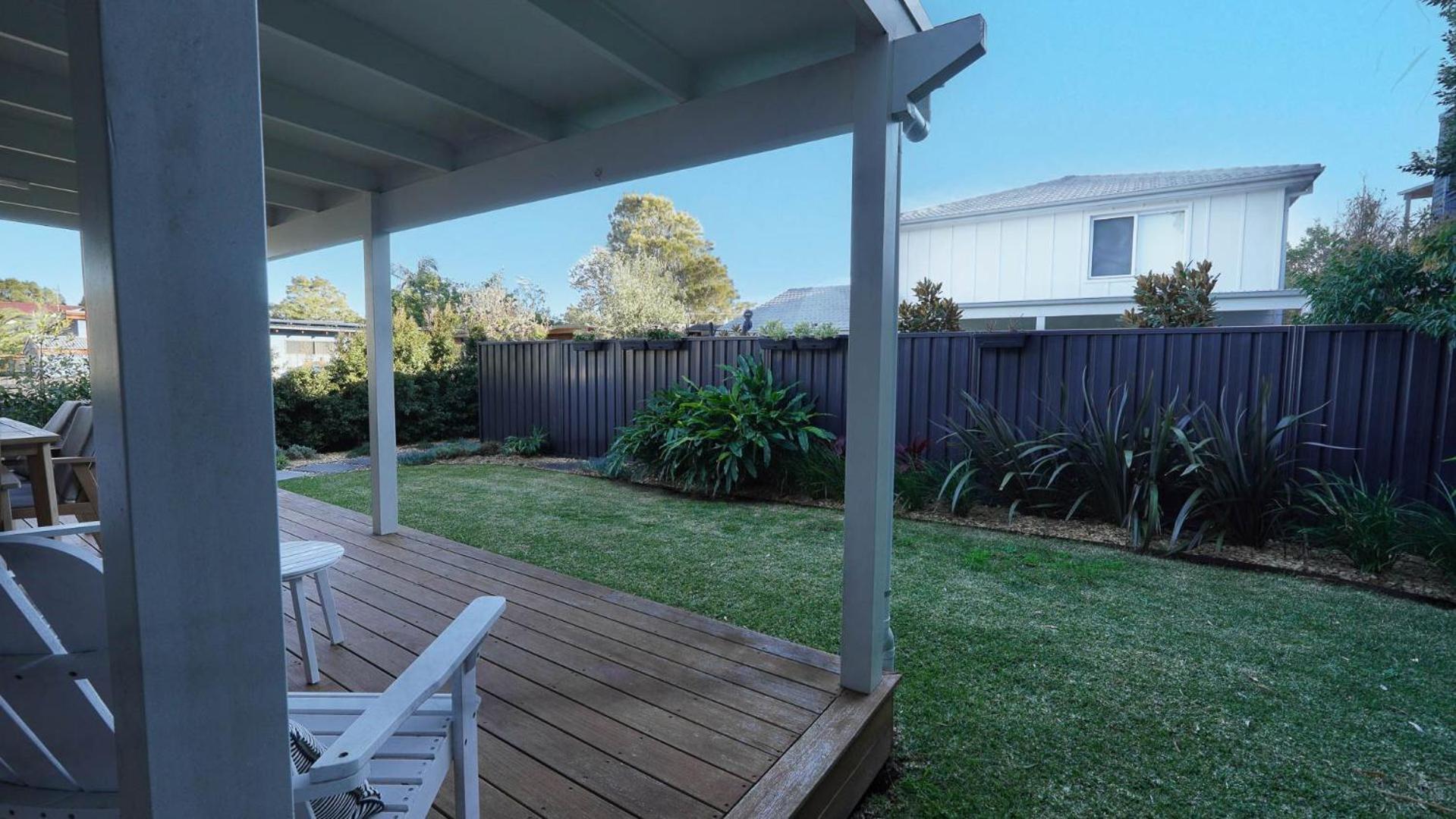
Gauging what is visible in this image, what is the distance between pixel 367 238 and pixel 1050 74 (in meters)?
20.2

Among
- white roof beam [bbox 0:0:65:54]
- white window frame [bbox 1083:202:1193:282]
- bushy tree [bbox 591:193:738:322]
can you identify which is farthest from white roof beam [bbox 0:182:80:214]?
bushy tree [bbox 591:193:738:322]

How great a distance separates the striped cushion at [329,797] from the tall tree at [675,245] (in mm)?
22530

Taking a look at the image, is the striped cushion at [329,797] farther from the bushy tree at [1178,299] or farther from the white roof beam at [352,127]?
the bushy tree at [1178,299]

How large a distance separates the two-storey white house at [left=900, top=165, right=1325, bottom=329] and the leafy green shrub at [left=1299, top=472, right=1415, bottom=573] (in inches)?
195

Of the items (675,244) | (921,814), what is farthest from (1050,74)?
(921,814)

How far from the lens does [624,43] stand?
7.31 feet

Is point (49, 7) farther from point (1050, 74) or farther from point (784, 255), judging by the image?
point (784, 255)

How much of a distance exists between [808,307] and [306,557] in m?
16.6

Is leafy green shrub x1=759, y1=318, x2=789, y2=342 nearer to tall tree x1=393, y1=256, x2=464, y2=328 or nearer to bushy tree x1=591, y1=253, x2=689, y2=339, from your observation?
bushy tree x1=591, y1=253, x2=689, y2=339

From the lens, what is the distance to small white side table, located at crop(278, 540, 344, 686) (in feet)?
7.18

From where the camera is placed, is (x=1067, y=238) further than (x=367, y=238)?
Yes

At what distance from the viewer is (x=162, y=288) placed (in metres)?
0.61

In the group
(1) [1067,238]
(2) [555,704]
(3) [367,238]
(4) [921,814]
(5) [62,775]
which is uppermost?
(1) [1067,238]

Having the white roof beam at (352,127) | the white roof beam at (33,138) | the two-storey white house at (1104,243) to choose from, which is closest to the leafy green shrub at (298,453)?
the white roof beam at (33,138)
